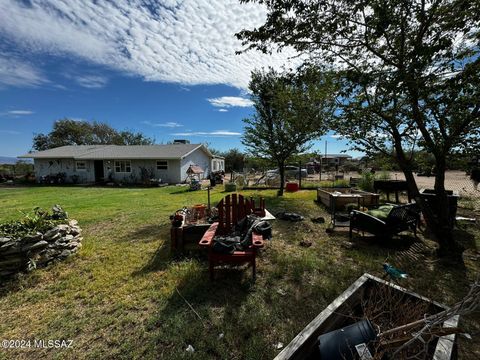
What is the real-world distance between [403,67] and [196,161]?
18.1 metres

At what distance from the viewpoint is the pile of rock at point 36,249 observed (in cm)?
353

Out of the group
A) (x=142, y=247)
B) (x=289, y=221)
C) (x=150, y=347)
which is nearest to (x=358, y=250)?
(x=289, y=221)

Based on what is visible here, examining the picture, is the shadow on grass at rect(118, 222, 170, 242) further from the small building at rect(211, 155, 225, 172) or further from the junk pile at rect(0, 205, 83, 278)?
the small building at rect(211, 155, 225, 172)

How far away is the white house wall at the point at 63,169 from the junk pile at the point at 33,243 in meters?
17.2

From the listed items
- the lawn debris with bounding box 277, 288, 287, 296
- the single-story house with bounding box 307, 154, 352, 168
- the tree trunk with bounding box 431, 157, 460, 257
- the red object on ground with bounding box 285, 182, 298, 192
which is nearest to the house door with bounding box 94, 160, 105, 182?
the red object on ground with bounding box 285, 182, 298, 192

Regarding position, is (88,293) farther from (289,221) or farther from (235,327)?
(289,221)

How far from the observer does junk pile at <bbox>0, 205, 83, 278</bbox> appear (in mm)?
3557

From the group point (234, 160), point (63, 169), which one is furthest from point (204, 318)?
point (234, 160)

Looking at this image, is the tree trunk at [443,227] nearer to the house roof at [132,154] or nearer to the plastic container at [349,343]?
the plastic container at [349,343]

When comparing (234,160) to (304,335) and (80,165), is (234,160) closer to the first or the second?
(80,165)

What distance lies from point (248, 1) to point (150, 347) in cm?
522

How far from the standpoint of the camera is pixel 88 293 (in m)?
3.22

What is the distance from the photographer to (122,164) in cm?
1875

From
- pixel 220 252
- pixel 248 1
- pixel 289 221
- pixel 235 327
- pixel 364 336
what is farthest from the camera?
pixel 289 221
